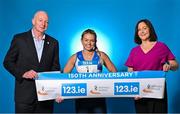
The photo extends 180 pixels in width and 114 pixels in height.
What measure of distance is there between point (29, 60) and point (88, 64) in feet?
1.54

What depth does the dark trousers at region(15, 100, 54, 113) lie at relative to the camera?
2.73m

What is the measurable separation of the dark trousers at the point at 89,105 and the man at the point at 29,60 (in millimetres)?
299

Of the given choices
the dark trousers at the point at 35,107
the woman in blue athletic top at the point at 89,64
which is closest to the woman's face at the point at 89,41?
the woman in blue athletic top at the point at 89,64

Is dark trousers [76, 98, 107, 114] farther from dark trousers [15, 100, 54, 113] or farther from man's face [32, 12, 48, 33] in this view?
man's face [32, 12, 48, 33]

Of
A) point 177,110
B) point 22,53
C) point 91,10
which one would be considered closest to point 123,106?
point 177,110

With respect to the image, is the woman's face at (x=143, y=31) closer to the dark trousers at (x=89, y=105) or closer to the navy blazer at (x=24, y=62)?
the dark trousers at (x=89, y=105)

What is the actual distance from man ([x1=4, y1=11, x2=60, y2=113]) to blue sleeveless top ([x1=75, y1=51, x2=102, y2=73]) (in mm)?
229

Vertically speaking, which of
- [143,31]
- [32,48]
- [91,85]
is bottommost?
[91,85]

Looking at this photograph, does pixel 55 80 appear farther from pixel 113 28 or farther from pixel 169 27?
pixel 169 27

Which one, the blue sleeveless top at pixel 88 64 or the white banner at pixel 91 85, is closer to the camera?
the white banner at pixel 91 85

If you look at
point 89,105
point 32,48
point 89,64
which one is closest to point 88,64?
point 89,64

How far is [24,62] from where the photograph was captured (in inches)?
106

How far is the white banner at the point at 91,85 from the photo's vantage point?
270 centimetres

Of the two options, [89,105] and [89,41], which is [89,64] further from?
[89,105]
